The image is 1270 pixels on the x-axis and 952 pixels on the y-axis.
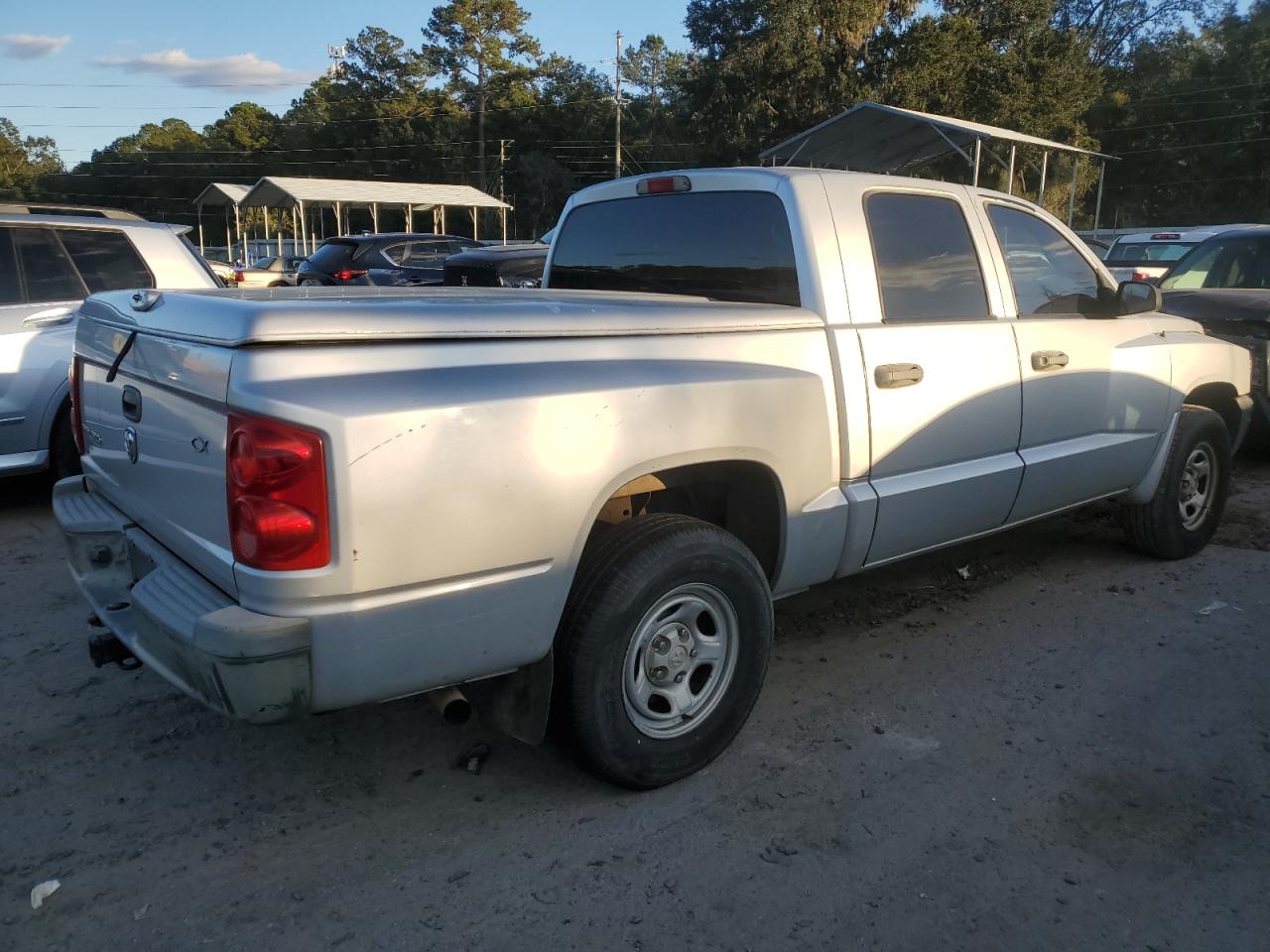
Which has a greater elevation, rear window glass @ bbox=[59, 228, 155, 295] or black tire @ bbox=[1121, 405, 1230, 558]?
rear window glass @ bbox=[59, 228, 155, 295]

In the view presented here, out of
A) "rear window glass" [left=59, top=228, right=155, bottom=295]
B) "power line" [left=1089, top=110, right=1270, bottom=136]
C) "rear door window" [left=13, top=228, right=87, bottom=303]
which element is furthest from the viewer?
"power line" [left=1089, top=110, right=1270, bottom=136]

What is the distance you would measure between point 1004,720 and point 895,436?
1127 millimetres

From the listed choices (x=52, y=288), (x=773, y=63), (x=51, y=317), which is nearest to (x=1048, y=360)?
(x=51, y=317)

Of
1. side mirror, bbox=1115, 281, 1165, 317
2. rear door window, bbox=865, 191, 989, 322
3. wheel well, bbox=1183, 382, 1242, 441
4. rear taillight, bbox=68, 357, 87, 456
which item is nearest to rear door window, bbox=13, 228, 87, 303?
rear taillight, bbox=68, 357, 87, 456

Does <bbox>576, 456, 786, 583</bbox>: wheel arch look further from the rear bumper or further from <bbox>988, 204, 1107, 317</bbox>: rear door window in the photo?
<bbox>988, 204, 1107, 317</bbox>: rear door window

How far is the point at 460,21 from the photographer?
209ft

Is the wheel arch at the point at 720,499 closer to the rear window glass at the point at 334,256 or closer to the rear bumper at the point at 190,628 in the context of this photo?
the rear bumper at the point at 190,628

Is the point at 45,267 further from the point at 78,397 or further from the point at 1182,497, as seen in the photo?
the point at 1182,497

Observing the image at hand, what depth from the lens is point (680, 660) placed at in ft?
10.4

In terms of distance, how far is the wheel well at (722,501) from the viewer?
3211 mm

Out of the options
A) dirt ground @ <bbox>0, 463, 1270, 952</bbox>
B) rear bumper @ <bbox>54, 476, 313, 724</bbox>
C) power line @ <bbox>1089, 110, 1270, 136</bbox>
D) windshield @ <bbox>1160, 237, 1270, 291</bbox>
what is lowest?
dirt ground @ <bbox>0, 463, 1270, 952</bbox>

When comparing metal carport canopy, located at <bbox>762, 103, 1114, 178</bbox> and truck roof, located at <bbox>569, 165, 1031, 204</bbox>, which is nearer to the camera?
truck roof, located at <bbox>569, 165, 1031, 204</bbox>

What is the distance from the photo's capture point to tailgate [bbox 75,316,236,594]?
8.17ft

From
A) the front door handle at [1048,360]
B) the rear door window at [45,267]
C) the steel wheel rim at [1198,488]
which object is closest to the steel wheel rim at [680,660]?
the front door handle at [1048,360]
